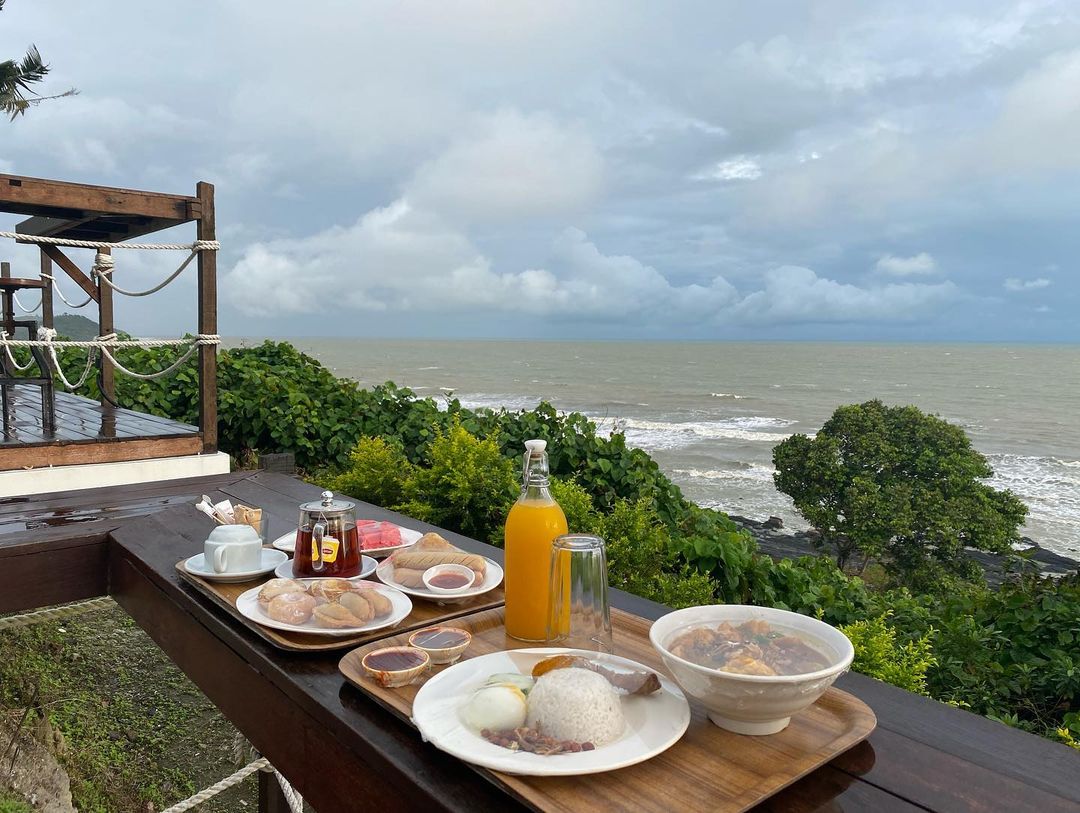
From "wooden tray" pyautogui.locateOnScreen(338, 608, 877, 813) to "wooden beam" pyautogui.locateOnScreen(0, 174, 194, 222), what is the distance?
12.6ft

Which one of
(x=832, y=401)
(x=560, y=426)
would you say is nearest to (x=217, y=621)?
(x=560, y=426)

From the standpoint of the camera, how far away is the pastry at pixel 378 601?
134cm

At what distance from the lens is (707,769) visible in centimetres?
86

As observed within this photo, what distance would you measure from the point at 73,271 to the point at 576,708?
5.95m

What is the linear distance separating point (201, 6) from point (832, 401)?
3299cm

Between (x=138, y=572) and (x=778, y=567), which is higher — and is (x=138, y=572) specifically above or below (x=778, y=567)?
above

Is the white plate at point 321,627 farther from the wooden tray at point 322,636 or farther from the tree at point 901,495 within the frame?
the tree at point 901,495

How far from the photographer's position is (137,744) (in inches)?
129

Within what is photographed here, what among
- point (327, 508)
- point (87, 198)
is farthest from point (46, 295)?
point (327, 508)

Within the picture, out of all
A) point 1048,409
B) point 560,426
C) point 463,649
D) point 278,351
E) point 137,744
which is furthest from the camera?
point 1048,409

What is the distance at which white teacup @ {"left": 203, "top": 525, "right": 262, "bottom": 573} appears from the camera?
1598 millimetres

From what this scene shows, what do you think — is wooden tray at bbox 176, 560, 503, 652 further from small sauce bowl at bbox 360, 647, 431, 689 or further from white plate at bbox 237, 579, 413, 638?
small sauce bowl at bbox 360, 647, 431, 689

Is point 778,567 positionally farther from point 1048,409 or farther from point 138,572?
point 1048,409

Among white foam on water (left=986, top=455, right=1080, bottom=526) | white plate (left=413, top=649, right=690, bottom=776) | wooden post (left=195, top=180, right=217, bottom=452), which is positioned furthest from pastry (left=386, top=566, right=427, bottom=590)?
white foam on water (left=986, top=455, right=1080, bottom=526)
